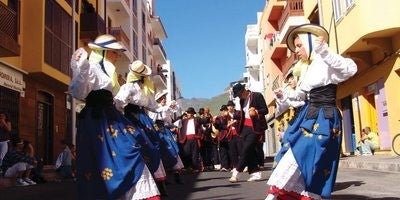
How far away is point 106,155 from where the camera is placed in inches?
188

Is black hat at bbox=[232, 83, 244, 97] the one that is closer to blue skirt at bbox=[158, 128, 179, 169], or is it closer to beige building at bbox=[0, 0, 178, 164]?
blue skirt at bbox=[158, 128, 179, 169]

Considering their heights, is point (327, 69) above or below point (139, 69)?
below

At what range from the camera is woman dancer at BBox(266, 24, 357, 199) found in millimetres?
4828

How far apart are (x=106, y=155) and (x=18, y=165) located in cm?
929

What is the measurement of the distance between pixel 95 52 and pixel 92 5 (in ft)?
79.0

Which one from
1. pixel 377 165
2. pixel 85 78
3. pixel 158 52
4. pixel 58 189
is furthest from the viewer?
pixel 158 52

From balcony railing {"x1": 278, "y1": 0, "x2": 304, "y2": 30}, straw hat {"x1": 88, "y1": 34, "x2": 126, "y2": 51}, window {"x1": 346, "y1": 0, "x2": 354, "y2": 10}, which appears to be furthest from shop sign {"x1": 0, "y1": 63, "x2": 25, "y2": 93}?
balcony railing {"x1": 278, "y1": 0, "x2": 304, "y2": 30}

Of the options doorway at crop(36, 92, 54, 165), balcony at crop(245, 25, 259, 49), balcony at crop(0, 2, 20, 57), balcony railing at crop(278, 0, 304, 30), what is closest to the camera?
balcony at crop(0, 2, 20, 57)

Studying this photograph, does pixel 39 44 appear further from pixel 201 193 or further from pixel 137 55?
pixel 137 55

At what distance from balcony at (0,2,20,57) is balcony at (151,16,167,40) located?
4238cm

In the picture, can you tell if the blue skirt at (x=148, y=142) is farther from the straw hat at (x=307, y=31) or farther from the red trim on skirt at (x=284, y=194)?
the straw hat at (x=307, y=31)

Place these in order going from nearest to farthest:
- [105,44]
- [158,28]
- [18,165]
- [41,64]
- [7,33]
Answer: [105,44]
[18,165]
[7,33]
[41,64]
[158,28]

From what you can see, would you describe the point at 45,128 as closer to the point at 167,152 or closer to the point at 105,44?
the point at 167,152

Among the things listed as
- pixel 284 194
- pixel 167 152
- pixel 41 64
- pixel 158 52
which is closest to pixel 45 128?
pixel 41 64
